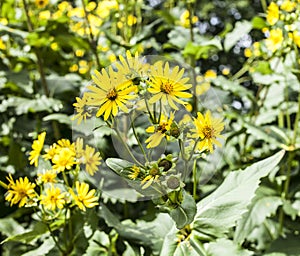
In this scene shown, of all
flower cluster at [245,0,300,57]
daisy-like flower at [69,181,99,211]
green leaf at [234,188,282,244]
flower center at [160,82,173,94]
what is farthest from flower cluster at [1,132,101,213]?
flower cluster at [245,0,300,57]

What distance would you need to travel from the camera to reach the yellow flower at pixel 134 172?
1036mm

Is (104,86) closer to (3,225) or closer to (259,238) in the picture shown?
(3,225)

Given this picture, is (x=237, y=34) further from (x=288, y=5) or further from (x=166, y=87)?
(x=166, y=87)

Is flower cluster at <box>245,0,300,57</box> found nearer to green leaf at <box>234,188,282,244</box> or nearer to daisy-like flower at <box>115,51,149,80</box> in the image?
green leaf at <box>234,188,282,244</box>

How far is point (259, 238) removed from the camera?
6.06 ft

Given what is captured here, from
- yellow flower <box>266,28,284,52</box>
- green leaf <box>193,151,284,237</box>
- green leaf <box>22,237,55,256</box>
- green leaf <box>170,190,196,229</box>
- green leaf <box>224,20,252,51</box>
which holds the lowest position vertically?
green leaf <box>22,237,55,256</box>

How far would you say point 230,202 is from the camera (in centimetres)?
132

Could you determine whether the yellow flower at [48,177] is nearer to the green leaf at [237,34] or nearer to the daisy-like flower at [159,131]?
the daisy-like flower at [159,131]

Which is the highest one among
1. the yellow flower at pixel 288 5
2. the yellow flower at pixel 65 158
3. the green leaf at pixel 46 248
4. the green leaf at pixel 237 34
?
the yellow flower at pixel 288 5

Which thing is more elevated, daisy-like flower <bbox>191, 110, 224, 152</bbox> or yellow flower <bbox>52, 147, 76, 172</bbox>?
daisy-like flower <bbox>191, 110, 224, 152</bbox>

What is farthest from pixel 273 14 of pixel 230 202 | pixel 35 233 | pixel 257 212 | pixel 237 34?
pixel 35 233

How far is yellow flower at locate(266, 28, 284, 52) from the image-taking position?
1.87 m

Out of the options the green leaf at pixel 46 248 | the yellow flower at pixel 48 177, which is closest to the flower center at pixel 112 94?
the yellow flower at pixel 48 177

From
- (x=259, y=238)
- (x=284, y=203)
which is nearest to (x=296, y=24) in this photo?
(x=284, y=203)
